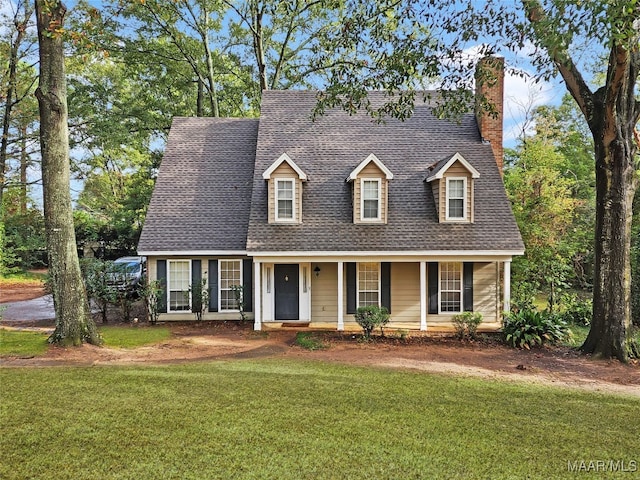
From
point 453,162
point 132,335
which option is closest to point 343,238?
point 453,162

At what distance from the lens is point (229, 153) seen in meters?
16.6

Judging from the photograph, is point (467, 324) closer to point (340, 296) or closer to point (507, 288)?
point (507, 288)

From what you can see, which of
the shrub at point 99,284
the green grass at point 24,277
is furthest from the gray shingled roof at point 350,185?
the green grass at point 24,277

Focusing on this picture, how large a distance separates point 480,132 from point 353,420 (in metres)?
13.4

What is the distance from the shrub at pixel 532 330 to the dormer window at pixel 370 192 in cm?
489

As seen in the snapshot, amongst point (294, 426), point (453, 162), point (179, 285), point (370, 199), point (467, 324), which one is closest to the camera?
point (294, 426)

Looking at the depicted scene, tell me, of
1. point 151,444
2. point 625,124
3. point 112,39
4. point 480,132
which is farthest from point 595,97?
point 112,39

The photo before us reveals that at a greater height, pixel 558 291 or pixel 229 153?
pixel 229 153

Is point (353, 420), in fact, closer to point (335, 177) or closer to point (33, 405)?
point (33, 405)

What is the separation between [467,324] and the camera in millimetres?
11836

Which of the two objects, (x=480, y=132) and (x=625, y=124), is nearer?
(x=625, y=124)

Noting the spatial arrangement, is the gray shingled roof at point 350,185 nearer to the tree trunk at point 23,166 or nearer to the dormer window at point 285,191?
the dormer window at point 285,191

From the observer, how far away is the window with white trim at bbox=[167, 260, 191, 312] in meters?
14.1

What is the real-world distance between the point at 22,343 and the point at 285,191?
817 centimetres
